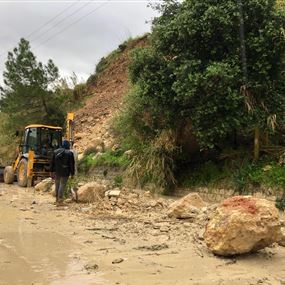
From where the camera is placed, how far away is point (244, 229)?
745cm

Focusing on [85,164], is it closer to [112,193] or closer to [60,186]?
[60,186]

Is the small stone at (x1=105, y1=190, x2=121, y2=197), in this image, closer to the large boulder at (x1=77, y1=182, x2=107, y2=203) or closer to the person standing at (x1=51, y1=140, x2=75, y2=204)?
the large boulder at (x1=77, y1=182, x2=107, y2=203)

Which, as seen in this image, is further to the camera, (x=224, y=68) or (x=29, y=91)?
(x=29, y=91)

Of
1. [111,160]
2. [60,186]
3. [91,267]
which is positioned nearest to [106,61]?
[111,160]

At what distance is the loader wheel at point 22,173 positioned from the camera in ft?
70.1

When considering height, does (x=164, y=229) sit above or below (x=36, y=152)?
below

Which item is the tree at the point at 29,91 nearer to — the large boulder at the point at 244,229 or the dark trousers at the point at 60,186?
the dark trousers at the point at 60,186

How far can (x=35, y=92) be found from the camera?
27.3 m

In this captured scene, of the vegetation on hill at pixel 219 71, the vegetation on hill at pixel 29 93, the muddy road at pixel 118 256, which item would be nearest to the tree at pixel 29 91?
the vegetation on hill at pixel 29 93

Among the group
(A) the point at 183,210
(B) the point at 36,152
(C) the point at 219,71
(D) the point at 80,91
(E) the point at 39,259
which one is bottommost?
(E) the point at 39,259

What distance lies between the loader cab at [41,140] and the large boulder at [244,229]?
14.8 meters

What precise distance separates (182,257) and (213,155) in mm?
9875

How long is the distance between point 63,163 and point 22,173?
25.5 ft

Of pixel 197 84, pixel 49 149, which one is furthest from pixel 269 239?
pixel 49 149
